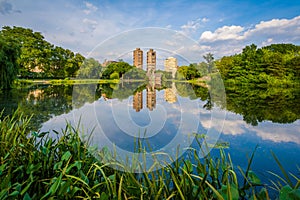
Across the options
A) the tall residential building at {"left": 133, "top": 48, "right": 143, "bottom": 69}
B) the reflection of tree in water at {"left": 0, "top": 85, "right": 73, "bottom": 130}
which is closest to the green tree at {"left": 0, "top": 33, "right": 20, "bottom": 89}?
the reflection of tree in water at {"left": 0, "top": 85, "right": 73, "bottom": 130}

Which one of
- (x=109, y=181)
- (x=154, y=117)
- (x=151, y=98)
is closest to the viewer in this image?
(x=109, y=181)

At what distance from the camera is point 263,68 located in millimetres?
19969

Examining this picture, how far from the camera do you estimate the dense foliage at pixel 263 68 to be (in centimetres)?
1883

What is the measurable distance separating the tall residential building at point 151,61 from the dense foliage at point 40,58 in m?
22.5

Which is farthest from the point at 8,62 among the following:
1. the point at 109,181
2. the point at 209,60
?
the point at 109,181

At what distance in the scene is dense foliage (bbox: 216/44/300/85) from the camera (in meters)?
18.8

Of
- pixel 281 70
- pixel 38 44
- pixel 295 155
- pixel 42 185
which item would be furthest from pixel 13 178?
pixel 38 44

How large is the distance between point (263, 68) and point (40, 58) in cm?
2450

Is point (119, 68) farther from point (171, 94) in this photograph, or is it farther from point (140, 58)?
point (171, 94)

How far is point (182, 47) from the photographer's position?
1.72 metres

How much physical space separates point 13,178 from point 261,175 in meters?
2.34

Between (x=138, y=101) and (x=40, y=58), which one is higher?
(x=40, y=58)

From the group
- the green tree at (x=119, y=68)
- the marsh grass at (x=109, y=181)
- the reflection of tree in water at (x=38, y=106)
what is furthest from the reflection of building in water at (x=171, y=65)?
the reflection of tree in water at (x=38, y=106)

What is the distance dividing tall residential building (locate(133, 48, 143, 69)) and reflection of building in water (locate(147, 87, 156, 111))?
47 centimetres
